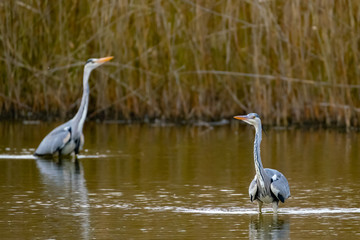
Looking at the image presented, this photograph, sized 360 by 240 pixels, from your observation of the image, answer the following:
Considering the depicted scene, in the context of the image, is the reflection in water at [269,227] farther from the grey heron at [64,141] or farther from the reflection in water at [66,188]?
the grey heron at [64,141]

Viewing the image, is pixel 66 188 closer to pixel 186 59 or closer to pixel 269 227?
pixel 269 227

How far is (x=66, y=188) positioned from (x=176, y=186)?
116cm

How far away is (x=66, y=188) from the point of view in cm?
1070

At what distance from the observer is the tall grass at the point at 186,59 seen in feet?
55.0

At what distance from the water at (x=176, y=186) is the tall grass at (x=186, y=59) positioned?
743mm

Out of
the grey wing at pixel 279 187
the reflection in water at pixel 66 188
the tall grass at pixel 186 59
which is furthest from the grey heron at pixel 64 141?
the grey wing at pixel 279 187

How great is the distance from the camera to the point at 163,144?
15594mm

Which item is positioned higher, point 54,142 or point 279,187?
point 54,142

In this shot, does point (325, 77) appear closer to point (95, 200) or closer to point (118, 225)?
point (95, 200)

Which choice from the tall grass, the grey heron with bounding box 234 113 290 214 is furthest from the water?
the tall grass

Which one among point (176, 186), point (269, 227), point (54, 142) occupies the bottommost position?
point (269, 227)

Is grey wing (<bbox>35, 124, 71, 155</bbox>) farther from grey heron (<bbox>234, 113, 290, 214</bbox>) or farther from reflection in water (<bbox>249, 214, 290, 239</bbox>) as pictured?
reflection in water (<bbox>249, 214, 290, 239</bbox>)

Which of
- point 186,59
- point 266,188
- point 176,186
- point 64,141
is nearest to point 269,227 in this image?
point 266,188

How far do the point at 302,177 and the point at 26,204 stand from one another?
3.55 m
